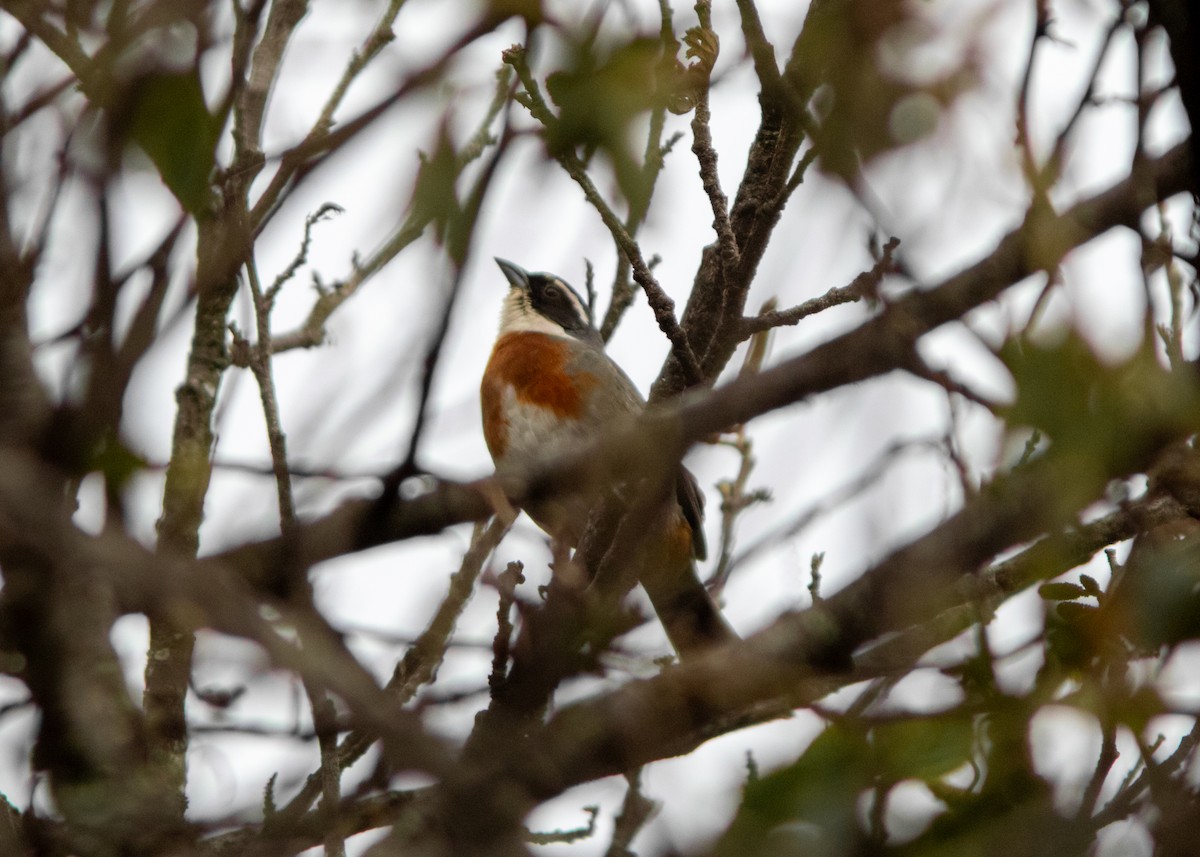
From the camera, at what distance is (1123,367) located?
5.48 feet

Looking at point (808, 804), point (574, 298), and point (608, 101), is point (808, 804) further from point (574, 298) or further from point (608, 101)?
point (574, 298)

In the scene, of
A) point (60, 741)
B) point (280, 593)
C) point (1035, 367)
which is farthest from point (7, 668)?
point (1035, 367)

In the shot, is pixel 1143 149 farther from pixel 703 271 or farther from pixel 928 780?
pixel 703 271

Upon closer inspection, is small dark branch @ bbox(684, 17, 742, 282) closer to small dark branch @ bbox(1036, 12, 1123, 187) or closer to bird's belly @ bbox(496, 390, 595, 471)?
small dark branch @ bbox(1036, 12, 1123, 187)

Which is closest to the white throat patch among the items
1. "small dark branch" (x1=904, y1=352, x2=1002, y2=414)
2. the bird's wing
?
the bird's wing

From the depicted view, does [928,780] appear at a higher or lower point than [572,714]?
lower

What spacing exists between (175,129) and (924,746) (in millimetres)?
1272

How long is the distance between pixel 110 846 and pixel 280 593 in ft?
1.57

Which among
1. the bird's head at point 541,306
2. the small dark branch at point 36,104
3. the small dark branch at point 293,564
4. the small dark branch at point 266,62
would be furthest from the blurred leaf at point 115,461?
the bird's head at point 541,306

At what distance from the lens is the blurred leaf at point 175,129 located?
1649mm

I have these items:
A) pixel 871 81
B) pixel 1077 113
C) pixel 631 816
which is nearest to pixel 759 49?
pixel 871 81

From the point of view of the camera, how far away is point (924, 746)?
1.76 meters

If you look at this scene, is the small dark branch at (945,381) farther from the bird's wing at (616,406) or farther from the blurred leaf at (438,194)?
the bird's wing at (616,406)

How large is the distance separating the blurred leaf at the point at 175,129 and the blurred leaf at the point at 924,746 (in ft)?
3.84
